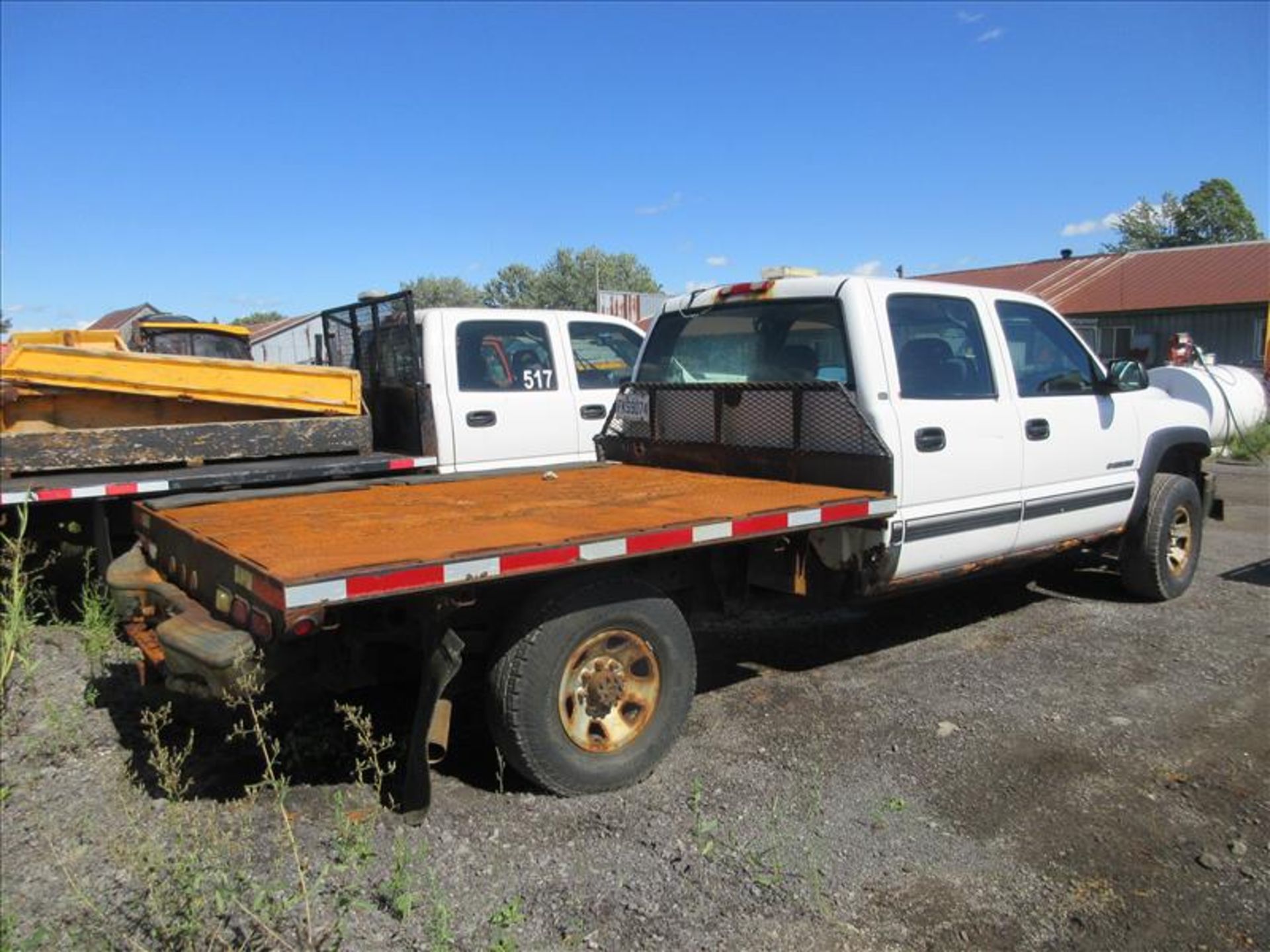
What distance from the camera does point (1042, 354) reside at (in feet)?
18.7

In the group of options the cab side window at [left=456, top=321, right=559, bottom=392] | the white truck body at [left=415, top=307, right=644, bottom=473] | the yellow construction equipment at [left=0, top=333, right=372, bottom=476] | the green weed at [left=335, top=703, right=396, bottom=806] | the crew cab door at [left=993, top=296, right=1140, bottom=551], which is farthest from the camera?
the cab side window at [left=456, top=321, right=559, bottom=392]

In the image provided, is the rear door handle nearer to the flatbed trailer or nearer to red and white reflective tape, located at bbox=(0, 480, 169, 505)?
the flatbed trailer

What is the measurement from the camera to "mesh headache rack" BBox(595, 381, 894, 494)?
184 inches

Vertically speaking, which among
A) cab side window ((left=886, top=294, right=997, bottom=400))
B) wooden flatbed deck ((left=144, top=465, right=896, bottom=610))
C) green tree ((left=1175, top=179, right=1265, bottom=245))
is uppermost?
green tree ((left=1175, top=179, right=1265, bottom=245))

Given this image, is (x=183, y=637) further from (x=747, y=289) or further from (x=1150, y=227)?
(x=1150, y=227)

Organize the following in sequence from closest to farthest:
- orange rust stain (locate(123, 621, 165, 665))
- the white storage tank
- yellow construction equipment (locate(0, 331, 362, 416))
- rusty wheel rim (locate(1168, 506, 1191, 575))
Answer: orange rust stain (locate(123, 621, 165, 665))
yellow construction equipment (locate(0, 331, 362, 416))
rusty wheel rim (locate(1168, 506, 1191, 575))
the white storage tank

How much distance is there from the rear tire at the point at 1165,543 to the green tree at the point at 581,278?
142 feet

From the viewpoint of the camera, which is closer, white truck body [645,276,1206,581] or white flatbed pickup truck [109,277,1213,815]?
white flatbed pickup truck [109,277,1213,815]

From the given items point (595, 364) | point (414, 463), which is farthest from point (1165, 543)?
point (414, 463)

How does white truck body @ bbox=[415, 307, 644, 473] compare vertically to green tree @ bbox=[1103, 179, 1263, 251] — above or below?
below

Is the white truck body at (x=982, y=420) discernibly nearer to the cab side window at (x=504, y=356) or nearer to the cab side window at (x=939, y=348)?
the cab side window at (x=939, y=348)

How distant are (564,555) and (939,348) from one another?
2.74 metres

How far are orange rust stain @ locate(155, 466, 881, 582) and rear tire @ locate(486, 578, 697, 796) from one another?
0.33 meters

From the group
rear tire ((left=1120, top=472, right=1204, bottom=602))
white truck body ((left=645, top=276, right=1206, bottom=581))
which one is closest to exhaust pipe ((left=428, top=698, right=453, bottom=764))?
white truck body ((left=645, top=276, right=1206, bottom=581))
